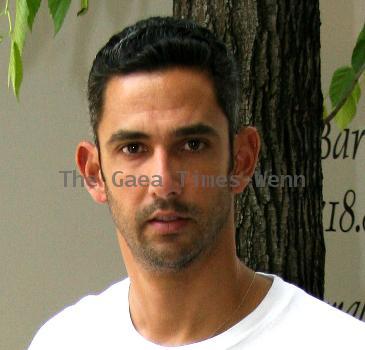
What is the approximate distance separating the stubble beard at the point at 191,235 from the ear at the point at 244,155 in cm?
5

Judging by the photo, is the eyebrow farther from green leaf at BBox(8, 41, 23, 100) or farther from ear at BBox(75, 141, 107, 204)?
green leaf at BBox(8, 41, 23, 100)

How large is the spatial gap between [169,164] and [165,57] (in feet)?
0.45

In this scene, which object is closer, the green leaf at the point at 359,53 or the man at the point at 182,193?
the man at the point at 182,193

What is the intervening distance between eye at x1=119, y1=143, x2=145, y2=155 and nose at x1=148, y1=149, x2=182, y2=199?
0.08 ft

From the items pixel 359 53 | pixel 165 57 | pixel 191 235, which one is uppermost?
pixel 359 53

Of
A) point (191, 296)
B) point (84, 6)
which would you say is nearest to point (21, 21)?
point (84, 6)

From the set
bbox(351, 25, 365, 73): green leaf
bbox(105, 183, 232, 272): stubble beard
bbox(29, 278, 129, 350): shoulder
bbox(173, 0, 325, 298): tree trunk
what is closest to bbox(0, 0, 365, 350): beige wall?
bbox(351, 25, 365, 73): green leaf

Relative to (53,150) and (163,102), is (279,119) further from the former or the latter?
(53,150)

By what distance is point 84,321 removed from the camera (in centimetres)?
121

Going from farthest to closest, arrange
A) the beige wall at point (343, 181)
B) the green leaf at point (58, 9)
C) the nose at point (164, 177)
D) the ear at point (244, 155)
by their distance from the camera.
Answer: the beige wall at point (343, 181) < the green leaf at point (58, 9) < the ear at point (244, 155) < the nose at point (164, 177)

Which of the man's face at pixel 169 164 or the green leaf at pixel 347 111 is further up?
the green leaf at pixel 347 111

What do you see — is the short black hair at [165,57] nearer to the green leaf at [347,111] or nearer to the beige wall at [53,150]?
the green leaf at [347,111]

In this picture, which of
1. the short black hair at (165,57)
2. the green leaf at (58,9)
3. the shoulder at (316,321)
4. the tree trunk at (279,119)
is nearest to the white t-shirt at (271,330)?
the shoulder at (316,321)

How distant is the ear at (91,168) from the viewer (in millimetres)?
1128
